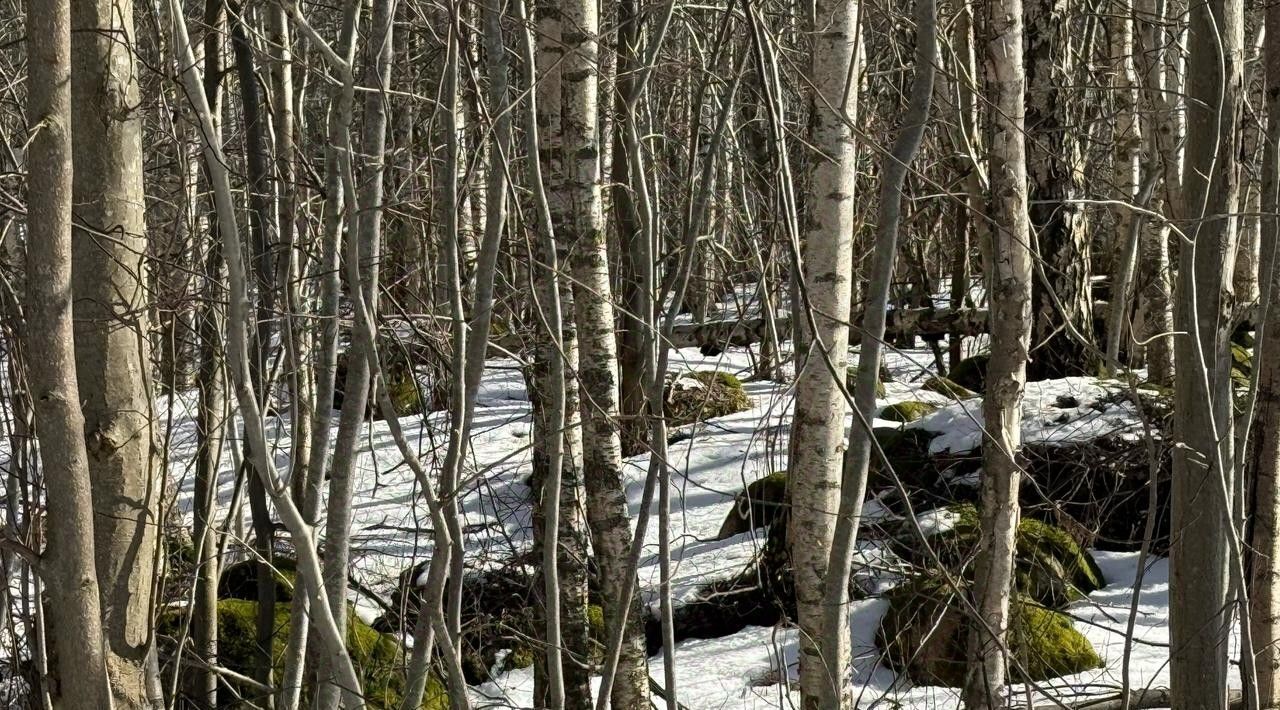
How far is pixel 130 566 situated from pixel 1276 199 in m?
2.83

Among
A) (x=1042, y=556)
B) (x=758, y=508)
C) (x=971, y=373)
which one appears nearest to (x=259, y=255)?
(x=758, y=508)

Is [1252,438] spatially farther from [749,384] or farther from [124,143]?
[749,384]

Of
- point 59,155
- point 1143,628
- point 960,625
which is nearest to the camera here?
point 59,155

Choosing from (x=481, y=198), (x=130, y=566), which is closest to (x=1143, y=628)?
(x=130, y=566)

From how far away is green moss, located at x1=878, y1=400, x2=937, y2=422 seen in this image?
719cm

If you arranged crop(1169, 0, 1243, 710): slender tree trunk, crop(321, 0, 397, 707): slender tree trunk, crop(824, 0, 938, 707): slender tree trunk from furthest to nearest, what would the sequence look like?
crop(1169, 0, 1243, 710): slender tree trunk, crop(321, 0, 397, 707): slender tree trunk, crop(824, 0, 938, 707): slender tree trunk

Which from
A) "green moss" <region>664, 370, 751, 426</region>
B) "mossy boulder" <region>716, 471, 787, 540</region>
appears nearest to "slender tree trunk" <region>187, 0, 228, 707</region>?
"mossy boulder" <region>716, 471, 787, 540</region>

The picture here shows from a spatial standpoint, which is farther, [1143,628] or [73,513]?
[1143,628]

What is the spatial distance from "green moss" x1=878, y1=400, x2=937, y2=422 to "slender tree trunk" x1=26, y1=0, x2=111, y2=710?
18.0ft

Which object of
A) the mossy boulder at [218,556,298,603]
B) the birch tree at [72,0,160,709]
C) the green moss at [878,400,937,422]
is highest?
the birch tree at [72,0,160,709]

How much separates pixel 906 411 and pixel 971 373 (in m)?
1.20

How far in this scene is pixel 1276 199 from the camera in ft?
8.36

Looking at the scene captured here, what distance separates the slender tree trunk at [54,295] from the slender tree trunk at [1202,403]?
7.92 ft

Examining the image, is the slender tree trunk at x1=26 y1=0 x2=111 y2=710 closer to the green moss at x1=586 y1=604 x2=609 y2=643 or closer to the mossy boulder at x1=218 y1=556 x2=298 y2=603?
the green moss at x1=586 y1=604 x2=609 y2=643
